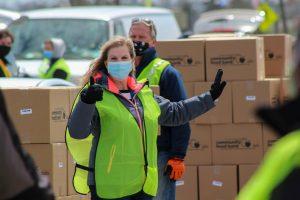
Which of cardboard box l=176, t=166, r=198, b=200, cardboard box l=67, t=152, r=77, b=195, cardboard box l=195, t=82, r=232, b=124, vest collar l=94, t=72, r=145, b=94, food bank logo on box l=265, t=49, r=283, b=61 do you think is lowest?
cardboard box l=176, t=166, r=198, b=200

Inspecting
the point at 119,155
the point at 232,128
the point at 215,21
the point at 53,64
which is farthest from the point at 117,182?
the point at 215,21

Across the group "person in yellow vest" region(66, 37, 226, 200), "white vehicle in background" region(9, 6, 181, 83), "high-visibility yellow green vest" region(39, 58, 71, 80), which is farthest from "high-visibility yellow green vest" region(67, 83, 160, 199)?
"white vehicle in background" region(9, 6, 181, 83)

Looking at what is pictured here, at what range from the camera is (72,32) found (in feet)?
50.0

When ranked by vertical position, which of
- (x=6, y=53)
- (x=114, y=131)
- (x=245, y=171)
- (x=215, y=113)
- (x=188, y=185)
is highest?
(x=6, y=53)

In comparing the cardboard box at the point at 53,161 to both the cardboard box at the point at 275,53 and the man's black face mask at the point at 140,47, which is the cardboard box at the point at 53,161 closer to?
the man's black face mask at the point at 140,47

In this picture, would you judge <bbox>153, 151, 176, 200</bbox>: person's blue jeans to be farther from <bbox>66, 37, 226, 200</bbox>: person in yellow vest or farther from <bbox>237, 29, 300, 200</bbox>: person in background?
<bbox>237, 29, 300, 200</bbox>: person in background

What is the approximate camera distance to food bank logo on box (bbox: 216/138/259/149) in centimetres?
911

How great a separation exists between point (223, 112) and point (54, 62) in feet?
16.2

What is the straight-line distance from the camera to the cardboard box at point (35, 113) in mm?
7945

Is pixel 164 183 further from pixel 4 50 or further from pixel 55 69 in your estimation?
pixel 55 69

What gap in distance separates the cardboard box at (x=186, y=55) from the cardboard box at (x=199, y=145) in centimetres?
45

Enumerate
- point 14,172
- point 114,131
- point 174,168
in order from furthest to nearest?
1. point 174,168
2. point 114,131
3. point 14,172

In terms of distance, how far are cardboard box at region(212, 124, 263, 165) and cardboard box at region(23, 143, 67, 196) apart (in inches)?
64.6

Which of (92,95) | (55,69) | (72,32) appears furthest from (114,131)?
(72,32)
